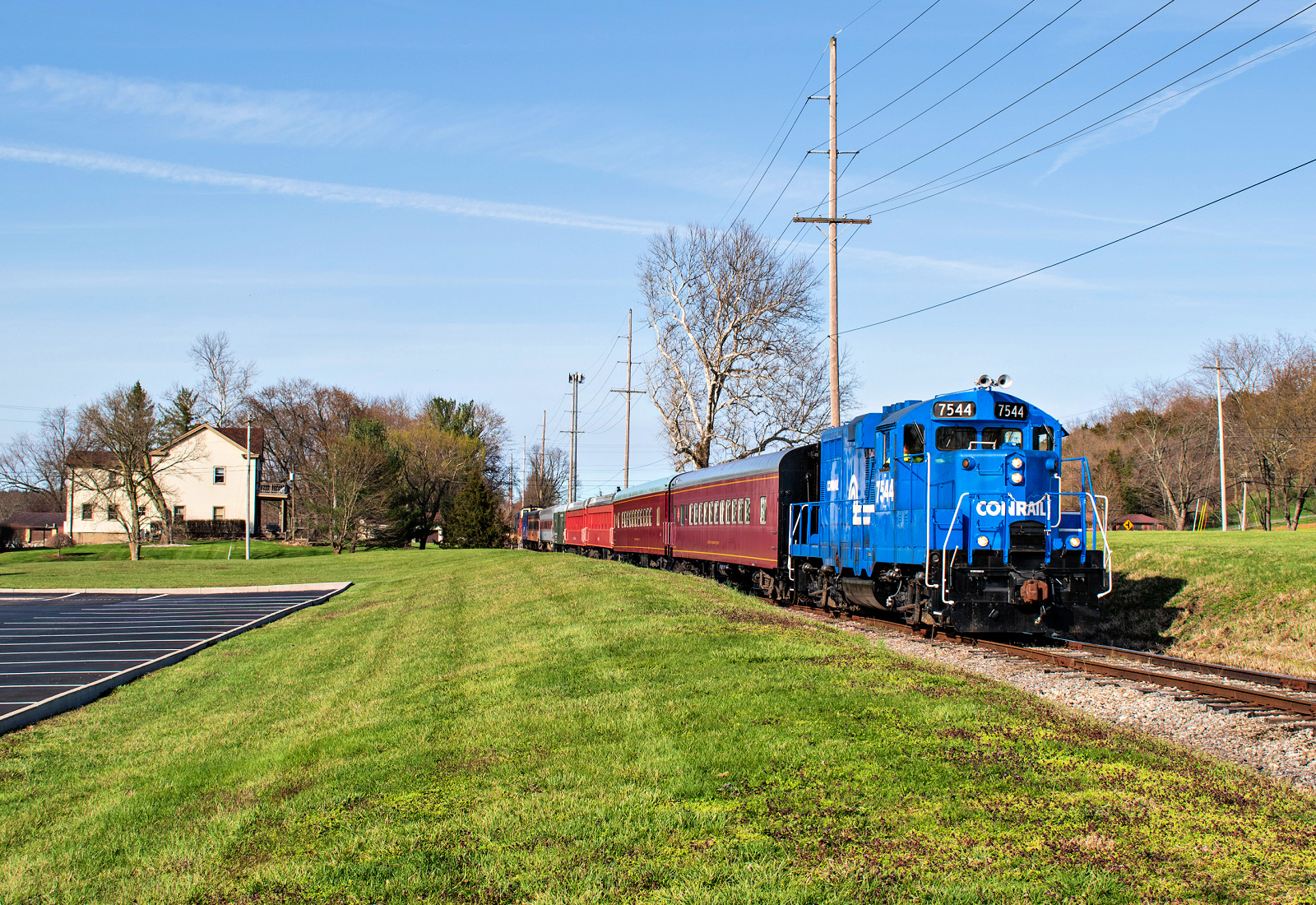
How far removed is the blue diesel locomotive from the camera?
557 inches

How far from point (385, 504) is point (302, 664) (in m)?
52.4

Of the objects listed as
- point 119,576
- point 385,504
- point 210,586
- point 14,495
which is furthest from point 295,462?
point 14,495

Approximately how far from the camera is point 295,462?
91.4m

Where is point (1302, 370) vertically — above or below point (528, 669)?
above

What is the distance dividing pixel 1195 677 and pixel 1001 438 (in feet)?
15.7

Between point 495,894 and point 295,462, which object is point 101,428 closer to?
point 295,462

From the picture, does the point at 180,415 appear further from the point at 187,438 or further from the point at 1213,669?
the point at 1213,669

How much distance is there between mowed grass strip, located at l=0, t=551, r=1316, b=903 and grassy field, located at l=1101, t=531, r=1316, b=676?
27.0 ft

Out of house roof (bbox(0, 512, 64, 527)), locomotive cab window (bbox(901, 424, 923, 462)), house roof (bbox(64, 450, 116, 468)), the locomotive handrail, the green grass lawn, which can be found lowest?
the green grass lawn

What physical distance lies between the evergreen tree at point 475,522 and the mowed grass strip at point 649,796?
196 ft

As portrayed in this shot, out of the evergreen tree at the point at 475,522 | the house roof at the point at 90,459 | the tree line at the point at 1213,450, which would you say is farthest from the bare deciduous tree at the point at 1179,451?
the house roof at the point at 90,459

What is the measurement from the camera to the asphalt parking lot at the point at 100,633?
14.2 m

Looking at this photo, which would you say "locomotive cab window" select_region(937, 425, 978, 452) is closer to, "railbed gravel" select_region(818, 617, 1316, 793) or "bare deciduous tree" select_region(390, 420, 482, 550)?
"railbed gravel" select_region(818, 617, 1316, 793)

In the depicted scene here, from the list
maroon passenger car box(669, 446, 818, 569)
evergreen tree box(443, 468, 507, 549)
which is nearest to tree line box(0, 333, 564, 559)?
evergreen tree box(443, 468, 507, 549)
